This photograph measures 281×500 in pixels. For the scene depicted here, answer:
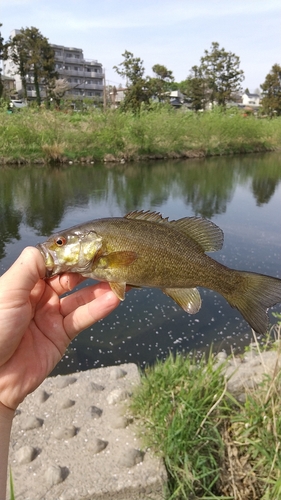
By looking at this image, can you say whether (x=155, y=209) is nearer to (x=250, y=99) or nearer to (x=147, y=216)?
(x=147, y=216)

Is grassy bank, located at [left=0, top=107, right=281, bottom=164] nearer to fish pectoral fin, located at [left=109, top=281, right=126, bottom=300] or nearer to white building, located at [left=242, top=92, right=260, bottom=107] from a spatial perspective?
fish pectoral fin, located at [left=109, top=281, right=126, bottom=300]

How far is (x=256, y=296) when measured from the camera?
2600 millimetres

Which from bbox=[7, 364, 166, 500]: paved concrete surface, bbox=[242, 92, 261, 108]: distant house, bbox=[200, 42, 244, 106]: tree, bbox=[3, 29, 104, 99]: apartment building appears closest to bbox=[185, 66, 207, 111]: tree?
bbox=[200, 42, 244, 106]: tree

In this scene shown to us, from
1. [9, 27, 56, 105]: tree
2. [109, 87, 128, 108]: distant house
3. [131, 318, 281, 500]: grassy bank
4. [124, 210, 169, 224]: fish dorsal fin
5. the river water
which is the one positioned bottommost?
the river water

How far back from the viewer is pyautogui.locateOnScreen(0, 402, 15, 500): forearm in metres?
2.05

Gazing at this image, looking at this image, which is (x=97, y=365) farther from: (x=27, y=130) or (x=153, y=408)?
(x=27, y=130)

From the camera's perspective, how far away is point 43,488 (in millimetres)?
3402

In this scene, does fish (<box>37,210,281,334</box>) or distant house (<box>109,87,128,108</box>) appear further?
distant house (<box>109,87,128,108</box>)

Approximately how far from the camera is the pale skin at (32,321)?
7.13ft

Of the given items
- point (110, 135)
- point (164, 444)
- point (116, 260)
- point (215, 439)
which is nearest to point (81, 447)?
point (164, 444)

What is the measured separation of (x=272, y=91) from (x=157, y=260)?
82.0 metres

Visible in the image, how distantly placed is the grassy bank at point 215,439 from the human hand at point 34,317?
5.04ft

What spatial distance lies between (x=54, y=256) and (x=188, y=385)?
2203 mm

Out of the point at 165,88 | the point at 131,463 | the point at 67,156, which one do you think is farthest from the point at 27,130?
the point at 165,88
